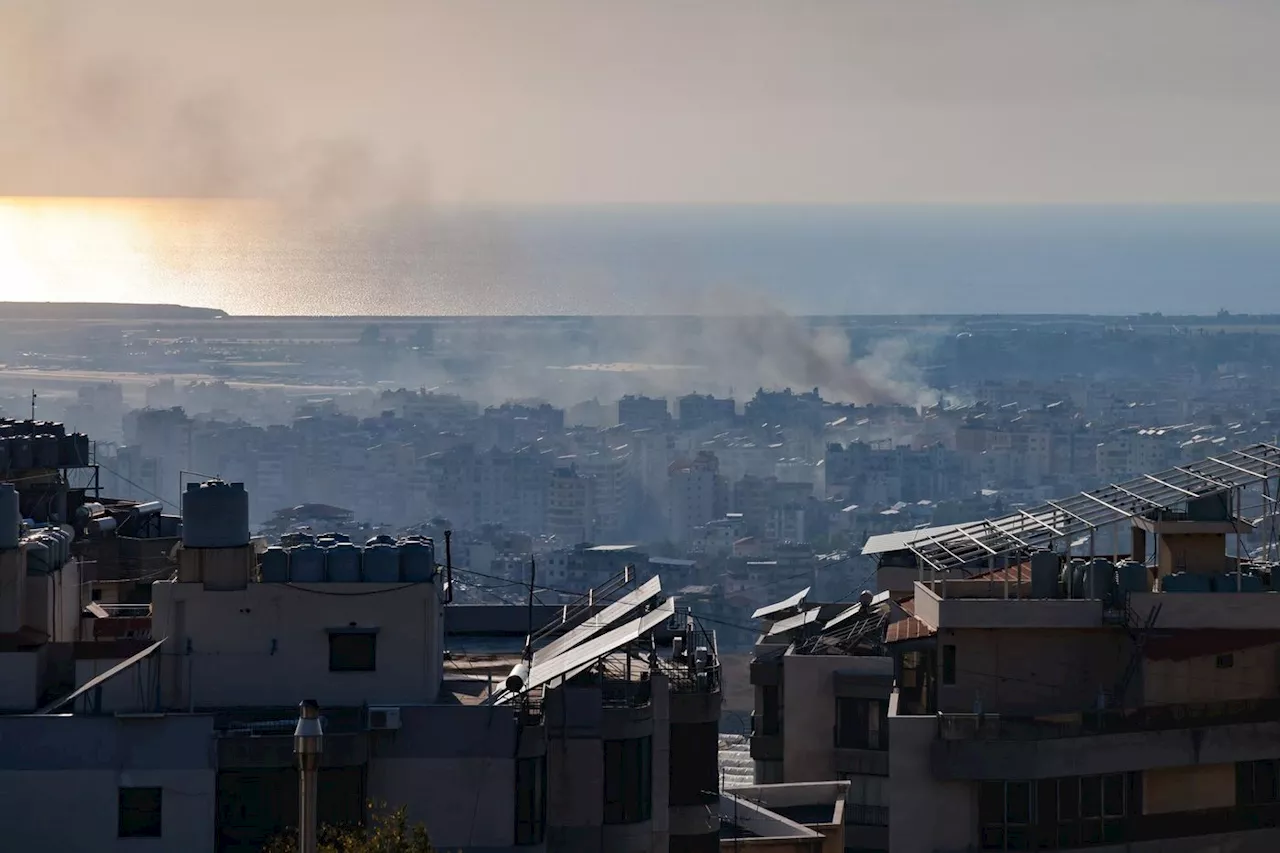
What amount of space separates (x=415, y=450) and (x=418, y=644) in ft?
412

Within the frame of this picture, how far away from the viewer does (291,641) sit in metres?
10.5

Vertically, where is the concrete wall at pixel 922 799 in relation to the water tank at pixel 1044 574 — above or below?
below

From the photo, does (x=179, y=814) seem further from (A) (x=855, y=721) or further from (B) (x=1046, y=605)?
(A) (x=855, y=721)

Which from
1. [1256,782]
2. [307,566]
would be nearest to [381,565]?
[307,566]

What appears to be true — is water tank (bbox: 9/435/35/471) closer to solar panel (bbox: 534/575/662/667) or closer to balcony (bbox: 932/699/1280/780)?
solar panel (bbox: 534/575/662/667)

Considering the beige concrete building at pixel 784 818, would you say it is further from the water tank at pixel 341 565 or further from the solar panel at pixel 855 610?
the water tank at pixel 341 565

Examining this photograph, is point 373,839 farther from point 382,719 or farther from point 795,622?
point 795,622

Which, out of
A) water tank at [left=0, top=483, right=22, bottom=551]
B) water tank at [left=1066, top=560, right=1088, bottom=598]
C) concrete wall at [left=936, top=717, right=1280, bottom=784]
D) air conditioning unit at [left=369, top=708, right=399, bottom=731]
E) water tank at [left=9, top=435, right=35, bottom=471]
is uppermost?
water tank at [left=9, top=435, right=35, bottom=471]

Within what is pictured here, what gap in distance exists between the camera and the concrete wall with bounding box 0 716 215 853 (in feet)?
31.9

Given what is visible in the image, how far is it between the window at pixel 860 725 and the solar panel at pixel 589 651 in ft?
18.0

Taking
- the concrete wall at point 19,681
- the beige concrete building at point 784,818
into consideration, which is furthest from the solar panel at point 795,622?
the concrete wall at point 19,681

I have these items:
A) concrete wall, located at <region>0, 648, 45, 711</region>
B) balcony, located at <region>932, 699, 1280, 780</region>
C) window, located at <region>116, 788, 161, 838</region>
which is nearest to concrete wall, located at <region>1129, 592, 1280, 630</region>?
balcony, located at <region>932, 699, 1280, 780</region>

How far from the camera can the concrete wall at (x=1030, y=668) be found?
13.2 meters

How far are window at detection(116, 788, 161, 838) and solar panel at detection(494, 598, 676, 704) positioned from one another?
149 centimetres
